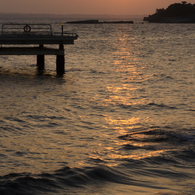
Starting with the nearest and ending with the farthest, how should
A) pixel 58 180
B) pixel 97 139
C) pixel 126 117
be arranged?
pixel 58 180
pixel 97 139
pixel 126 117

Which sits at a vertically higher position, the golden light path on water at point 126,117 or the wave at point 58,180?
the golden light path on water at point 126,117

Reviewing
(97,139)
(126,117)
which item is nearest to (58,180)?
(97,139)

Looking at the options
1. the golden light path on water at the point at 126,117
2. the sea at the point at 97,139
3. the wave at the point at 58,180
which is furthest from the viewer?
the golden light path on water at the point at 126,117

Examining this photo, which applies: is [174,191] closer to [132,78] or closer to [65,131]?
[65,131]

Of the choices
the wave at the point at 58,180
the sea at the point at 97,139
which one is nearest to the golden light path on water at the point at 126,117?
the sea at the point at 97,139

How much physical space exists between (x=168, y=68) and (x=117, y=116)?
24013 millimetres

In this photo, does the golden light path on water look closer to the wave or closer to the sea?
the sea

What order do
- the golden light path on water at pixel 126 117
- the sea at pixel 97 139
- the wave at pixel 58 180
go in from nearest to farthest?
the wave at pixel 58 180 → the sea at pixel 97 139 → the golden light path on water at pixel 126 117

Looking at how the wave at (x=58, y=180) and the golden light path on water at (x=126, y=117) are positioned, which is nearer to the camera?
the wave at (x=58, y=180)

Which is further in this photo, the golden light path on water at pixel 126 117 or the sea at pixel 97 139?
the golden light path on water at pixel 126 117

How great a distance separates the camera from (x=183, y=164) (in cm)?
1302

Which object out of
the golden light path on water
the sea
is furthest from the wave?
the golden light path on water

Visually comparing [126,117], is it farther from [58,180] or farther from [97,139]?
[58,180]

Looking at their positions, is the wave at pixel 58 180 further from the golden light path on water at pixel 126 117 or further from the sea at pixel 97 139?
the golden light path on water at pixel 126 117
